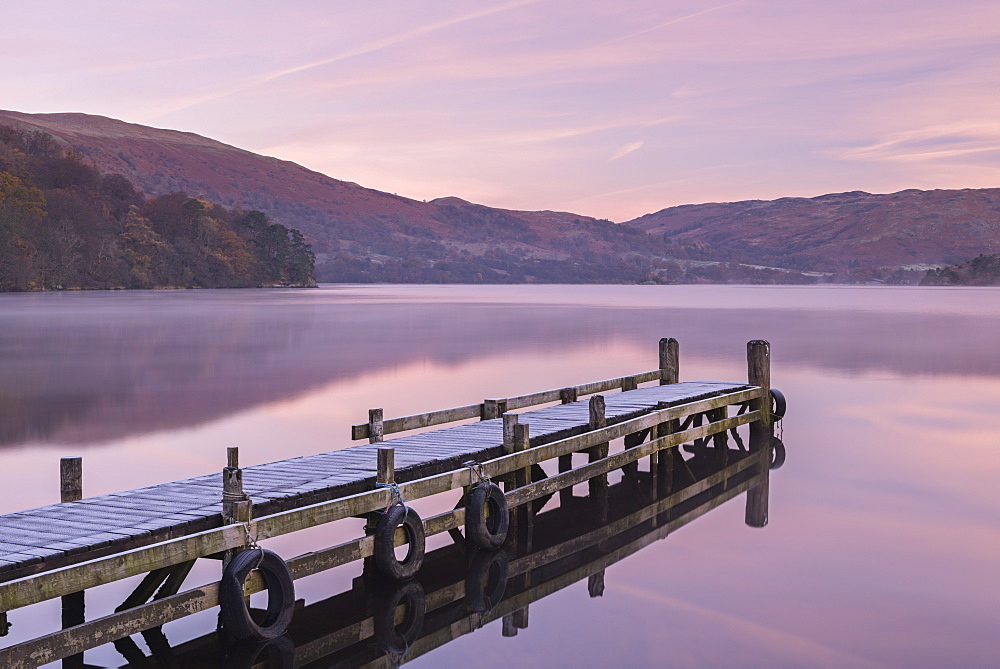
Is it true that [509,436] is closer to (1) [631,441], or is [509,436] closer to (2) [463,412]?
(2) [463,412]

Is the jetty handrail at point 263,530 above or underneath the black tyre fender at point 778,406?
above

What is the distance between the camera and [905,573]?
1099cm

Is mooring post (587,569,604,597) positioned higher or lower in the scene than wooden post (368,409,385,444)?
lower

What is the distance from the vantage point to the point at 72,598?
8820mm

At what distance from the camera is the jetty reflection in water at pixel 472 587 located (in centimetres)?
830

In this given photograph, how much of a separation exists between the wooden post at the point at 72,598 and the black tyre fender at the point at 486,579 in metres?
3.51

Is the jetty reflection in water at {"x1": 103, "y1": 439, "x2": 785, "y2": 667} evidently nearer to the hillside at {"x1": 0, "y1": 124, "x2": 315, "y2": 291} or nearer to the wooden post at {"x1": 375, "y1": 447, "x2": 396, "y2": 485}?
the wooden post at {"x1": 375, "y1": 447, "x2": 396, "y2": 485}

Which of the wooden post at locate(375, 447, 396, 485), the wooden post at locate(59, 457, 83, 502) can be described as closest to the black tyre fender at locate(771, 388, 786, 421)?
the wooden post at locate(375, 447, 396, 485)

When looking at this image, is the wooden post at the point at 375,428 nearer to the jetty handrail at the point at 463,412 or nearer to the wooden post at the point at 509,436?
the jetty handrail at the point at 463,412

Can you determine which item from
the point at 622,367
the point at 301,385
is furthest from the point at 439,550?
the point at 622,367

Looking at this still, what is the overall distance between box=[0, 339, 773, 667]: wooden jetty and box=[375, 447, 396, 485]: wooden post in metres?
0.01

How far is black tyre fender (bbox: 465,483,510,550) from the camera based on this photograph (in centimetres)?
1077

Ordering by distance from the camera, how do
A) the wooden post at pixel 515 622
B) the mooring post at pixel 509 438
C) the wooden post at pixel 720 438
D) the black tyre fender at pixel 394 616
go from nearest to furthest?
the black tyre fender at pixel 394 616 < the wooden post at pixel 515 622 < the mooring post at pixel 509 438 < the wooden post at pixel 720 438

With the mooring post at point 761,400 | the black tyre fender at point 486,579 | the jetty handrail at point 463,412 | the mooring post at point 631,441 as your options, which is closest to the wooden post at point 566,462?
the jetty handrail at point 463,412
